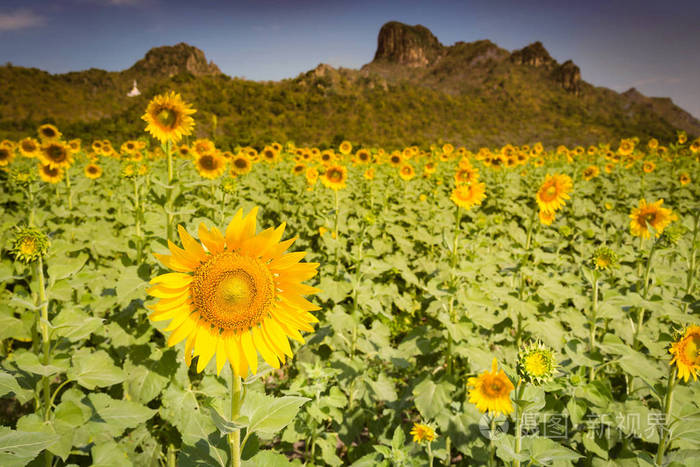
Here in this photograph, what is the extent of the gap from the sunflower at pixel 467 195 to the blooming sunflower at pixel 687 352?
1.76m

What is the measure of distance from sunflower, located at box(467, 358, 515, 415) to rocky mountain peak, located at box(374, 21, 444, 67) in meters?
116

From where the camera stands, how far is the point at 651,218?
11.0 feet

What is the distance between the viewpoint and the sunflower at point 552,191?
324cm

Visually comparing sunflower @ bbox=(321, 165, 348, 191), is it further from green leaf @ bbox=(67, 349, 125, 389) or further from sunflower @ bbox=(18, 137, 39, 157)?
sunflower @ bbox=(18, 137, 39, 157)

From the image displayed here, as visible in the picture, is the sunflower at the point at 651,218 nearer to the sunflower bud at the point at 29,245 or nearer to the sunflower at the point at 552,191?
the sunflower at the point at 552,191

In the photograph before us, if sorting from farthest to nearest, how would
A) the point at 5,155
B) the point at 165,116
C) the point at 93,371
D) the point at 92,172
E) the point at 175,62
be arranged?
the point at 175,62, the point at 92,172, the point at 5,155, the point at 165,116, the point at 93,371

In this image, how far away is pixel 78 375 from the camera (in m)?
1.67

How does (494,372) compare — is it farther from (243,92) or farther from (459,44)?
(459,44)

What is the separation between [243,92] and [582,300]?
50.7m

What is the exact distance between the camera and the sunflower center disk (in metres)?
1.05

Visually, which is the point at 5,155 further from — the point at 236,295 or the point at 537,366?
the point at 537,366

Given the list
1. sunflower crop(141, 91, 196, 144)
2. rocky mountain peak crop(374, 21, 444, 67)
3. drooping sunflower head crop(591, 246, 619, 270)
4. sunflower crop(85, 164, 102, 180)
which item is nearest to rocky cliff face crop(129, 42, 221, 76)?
rocky mountain peak crop(374, 21, 444, 67)

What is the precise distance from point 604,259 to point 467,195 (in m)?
1.24

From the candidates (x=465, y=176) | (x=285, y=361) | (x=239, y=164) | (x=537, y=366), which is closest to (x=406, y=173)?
(x=239, y=164)
